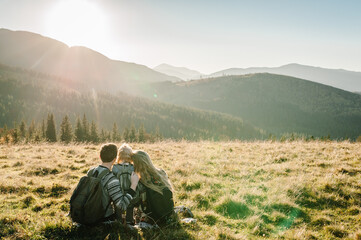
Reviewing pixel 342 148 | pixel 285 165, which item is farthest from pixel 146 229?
pixel 342 148

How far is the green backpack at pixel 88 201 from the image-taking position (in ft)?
14.7

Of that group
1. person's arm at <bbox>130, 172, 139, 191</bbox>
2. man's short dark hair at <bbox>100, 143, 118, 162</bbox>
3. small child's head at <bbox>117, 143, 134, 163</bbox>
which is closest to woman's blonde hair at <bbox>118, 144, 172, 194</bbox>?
small child's head at <bbox>117, 143, 134, 163</bbox>

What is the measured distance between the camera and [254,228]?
532cm

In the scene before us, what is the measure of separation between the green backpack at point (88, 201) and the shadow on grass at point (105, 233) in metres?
0.22

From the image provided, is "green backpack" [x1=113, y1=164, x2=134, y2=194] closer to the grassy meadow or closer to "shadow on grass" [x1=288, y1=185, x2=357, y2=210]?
the grassy meadow

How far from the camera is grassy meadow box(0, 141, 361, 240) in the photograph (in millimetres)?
4914

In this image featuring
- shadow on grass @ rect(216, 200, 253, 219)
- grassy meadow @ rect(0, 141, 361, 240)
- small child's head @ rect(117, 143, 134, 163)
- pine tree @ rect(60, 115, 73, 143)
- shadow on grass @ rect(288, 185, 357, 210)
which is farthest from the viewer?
pine tree @ rect(60, 115, 73, 143)

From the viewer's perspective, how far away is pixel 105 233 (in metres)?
4.62

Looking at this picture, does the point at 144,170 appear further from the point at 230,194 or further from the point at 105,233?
the point at 230,194

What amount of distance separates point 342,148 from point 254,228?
974cm

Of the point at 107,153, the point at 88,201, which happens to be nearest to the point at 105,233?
the point at 88,201

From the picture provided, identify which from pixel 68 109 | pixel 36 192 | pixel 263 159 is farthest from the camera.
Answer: pixel 68 109

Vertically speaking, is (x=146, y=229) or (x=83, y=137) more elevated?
(x=146, y=229)

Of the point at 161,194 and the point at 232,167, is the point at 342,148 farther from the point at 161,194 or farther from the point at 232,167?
the point at 161,194
